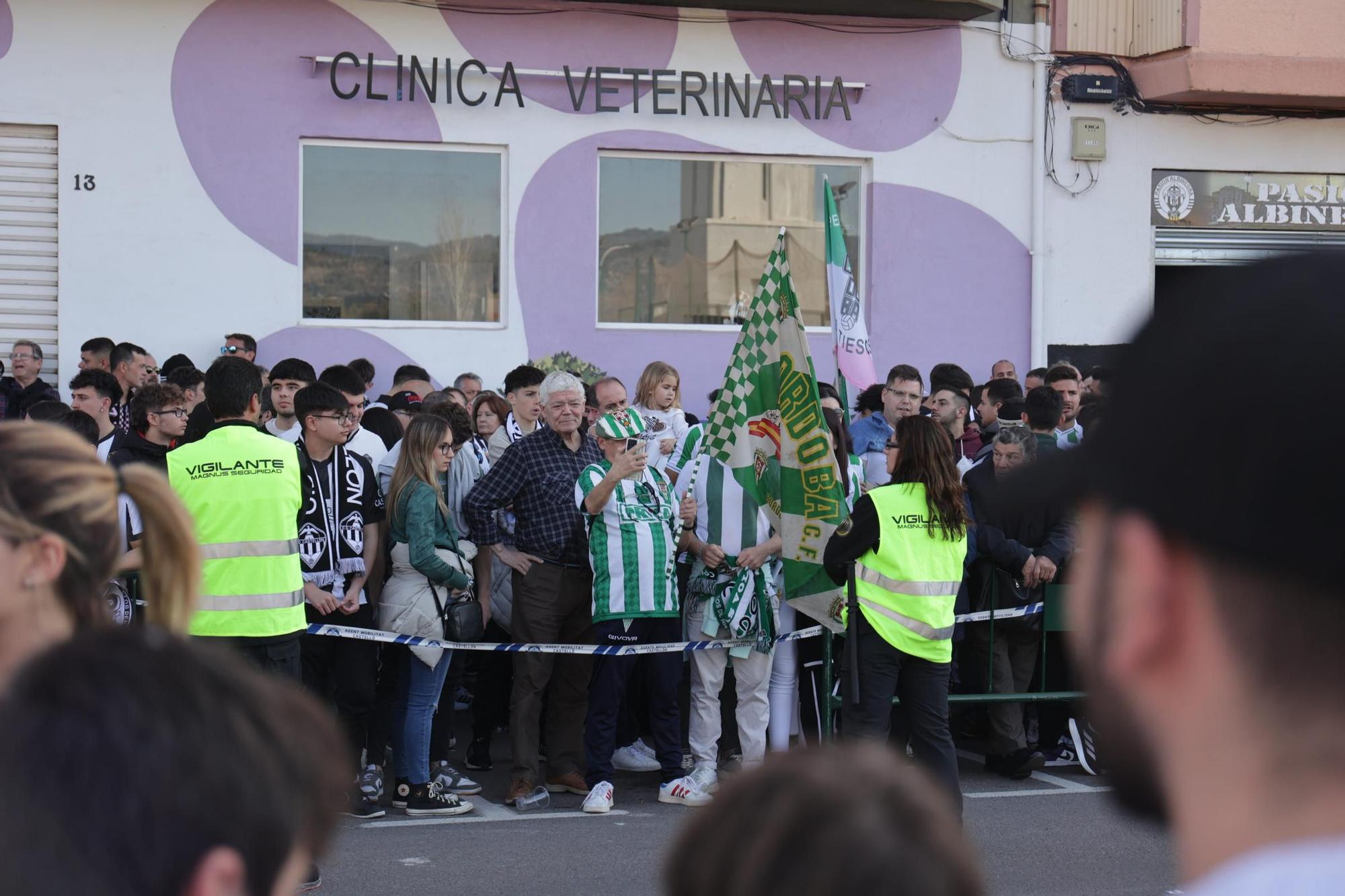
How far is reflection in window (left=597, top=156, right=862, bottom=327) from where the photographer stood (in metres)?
13.9

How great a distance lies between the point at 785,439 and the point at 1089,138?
8.07 metres

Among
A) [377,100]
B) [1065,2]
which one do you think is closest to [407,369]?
[377,100]

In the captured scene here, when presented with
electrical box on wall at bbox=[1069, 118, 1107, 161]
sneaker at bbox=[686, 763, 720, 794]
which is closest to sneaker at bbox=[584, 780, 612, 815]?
sneaker at bbox=[686, 763, 720, 794]

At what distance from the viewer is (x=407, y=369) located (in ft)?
39.0

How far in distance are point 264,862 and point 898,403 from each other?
28.1 feet

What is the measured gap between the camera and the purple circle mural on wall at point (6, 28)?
12367 millimetres

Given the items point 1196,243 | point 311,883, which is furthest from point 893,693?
point 1196,243

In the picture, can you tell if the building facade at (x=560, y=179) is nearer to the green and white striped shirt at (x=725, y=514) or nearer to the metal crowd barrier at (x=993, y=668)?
the metal crowd barrier at (x=993, y=668)

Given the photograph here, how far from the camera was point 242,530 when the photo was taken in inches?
242

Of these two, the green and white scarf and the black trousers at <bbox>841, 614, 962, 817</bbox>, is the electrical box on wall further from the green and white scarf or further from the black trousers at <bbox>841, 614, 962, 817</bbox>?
the black trousers at <bbox>841, 614, 962, 817</bbox>

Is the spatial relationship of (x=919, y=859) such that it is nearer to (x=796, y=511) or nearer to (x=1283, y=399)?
(x=1283, y=399)

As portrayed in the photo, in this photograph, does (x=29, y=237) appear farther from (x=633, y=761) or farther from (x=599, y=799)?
(x=599, y=799)

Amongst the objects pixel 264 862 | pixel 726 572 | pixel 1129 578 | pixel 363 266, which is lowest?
pixel 726 572

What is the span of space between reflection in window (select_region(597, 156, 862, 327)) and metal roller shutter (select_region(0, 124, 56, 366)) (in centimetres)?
477
